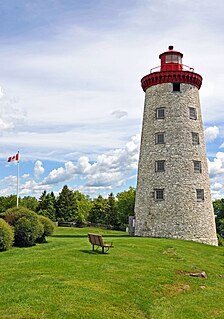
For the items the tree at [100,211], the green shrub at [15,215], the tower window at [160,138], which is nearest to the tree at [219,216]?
the tree at [100,211]

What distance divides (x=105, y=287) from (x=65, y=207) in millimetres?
60454

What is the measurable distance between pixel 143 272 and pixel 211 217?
20.6 meters

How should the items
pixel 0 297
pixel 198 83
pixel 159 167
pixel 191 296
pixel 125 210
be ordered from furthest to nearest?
pixel 125 210 < pixel 198 83 < pixel 159 167 < pixel 191 296 < pixel 0 297

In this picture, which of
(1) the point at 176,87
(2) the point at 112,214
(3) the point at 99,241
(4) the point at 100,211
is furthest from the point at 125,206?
(3) the point at 99,241

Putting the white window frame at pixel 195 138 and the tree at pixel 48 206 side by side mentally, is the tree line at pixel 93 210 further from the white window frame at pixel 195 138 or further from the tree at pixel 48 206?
the white window frame at pixel 195 138

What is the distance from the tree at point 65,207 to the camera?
7219 cm

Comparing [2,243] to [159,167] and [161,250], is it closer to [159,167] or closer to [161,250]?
[161,250]

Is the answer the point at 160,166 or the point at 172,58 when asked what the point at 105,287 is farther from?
the point at 172,58

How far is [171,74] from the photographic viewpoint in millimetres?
35688

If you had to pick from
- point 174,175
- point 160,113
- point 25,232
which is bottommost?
point 25,232

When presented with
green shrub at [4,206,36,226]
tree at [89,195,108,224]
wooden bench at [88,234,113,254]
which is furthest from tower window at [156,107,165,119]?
tree at [89,195,108,224]

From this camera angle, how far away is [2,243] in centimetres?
2083

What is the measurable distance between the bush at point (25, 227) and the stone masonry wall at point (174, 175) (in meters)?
12.3

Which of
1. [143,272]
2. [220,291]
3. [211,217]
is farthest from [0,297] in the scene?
[211,217]
